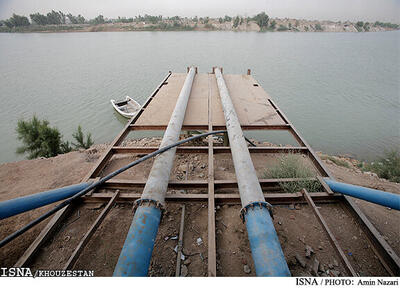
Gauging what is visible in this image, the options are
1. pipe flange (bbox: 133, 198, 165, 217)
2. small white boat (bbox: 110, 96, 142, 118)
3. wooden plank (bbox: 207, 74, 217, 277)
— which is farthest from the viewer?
small white boat (bbox: 110, 96, 142, 118)

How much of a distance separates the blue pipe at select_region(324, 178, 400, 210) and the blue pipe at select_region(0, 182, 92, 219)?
3748mm

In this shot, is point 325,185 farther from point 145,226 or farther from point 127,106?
point 127,106

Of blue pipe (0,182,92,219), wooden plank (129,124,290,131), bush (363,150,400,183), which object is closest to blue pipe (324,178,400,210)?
wooden plank (129,124,290,131)

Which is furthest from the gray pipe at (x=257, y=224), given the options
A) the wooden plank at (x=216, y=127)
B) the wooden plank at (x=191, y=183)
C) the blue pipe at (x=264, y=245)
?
the wooden plank at (x=216, y=127)

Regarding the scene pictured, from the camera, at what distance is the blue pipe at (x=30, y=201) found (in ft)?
6.56

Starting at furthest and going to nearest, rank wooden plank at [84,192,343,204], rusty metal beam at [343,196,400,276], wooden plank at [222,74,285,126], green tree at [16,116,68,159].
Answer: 1. green tree at [16,116,68,159]
2. wooden plank at [222,74,285,126]
3. wooden plank at [84,192,343,204]
4. rusty metal beam at [343,196,400,276]

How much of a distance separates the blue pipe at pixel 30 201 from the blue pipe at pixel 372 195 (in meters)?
3.75

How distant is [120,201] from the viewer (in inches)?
117

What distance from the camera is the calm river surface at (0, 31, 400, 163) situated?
9930 mm

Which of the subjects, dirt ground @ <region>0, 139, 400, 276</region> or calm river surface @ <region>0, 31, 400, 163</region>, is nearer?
dirt ground @ <region>0, 139, 400, 276</region>

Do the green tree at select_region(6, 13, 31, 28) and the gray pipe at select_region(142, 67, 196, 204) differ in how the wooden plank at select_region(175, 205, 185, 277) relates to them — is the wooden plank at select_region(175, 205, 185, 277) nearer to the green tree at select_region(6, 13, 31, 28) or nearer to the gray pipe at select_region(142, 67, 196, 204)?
the gray pipe at select_region(142, 67, 196, 204)

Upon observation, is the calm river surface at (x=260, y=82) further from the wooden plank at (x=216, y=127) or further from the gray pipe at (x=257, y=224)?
the gray pipe at (x=257, y=224)

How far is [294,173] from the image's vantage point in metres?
3.46

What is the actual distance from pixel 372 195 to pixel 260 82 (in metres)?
14.3
